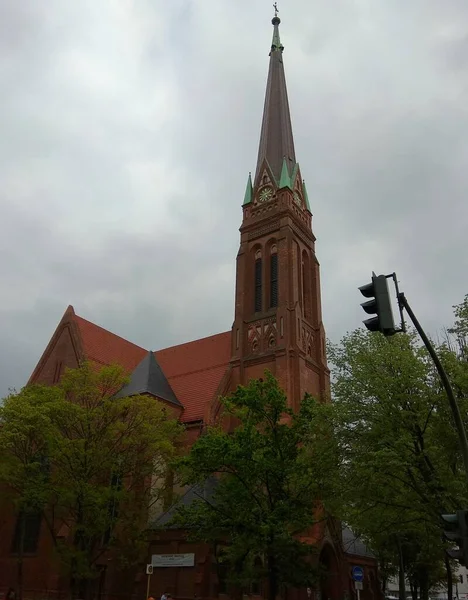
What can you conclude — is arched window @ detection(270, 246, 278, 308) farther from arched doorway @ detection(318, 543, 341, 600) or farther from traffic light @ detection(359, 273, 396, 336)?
traffic light @ detection(359, 273, 396, 336)

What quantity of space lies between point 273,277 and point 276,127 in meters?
17.4

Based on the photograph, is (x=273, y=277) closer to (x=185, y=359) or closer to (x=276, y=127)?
(x=185, y=359)

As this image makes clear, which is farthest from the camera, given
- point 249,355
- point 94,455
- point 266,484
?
point 249,355

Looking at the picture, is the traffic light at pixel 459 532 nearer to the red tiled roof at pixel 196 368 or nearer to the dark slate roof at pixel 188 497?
the dark slate roof at pixel 188 497

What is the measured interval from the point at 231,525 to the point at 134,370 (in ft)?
73.1

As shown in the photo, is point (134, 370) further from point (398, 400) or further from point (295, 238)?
point (398, 400)

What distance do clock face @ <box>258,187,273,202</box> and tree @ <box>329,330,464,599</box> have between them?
87.3 ft

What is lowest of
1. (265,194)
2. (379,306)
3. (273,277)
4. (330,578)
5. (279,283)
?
(330,578)

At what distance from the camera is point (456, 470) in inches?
689

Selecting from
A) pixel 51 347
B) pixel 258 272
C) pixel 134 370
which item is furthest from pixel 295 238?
pixel 51 347

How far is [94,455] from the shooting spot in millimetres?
24359

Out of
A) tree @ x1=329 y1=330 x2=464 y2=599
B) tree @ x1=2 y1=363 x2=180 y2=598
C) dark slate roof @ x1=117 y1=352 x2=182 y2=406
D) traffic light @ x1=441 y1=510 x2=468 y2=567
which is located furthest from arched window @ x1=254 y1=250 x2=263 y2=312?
traffic light @ x1=441 y1=510 x2=468 y2=567

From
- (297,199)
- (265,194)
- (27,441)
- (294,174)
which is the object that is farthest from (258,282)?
(27,441)

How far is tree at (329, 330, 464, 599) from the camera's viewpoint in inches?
637
